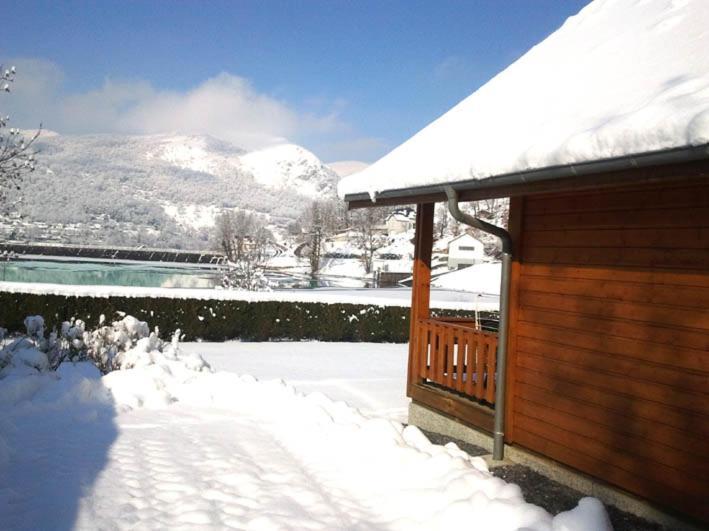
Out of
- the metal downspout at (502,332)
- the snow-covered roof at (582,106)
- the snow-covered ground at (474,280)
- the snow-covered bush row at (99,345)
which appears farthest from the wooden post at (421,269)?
the snow-covered ground at (474,280)

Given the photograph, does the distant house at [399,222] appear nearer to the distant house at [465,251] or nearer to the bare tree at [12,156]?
the distant house at [465,251]

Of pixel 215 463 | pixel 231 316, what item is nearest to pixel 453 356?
pixel 215 463

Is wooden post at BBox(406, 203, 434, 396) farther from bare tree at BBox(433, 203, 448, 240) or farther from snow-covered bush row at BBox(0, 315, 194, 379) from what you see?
bare tree at BBox(433, 203, 448, 240)

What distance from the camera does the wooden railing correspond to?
18.6 feet

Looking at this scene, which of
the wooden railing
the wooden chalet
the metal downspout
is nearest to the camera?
the wooden chalet

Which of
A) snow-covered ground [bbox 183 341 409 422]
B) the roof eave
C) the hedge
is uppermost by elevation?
the roof eave

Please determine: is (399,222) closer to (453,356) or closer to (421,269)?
(421,269)

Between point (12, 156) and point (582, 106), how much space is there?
12240 mm

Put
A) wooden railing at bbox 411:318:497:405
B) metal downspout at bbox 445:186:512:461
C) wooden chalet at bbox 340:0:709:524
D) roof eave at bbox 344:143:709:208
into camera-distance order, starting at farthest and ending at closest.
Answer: wooden railing at bbox 411:318:497:405, metal downspout at bbox 445:186:512:461, wooden chalet at bbox 340:0:709:524, roof eave at bbox 344:143:709:208

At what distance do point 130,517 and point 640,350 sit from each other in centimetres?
323

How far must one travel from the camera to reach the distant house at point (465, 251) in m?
67.8

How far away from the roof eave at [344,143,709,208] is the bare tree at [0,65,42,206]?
1032 centimetres

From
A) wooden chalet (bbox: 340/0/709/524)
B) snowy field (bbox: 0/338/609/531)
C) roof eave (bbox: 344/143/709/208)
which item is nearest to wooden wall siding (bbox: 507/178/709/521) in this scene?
wooden chalet (bbox: 340/0/709/524)

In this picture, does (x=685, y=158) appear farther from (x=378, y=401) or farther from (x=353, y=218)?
(x=353, y=218)
